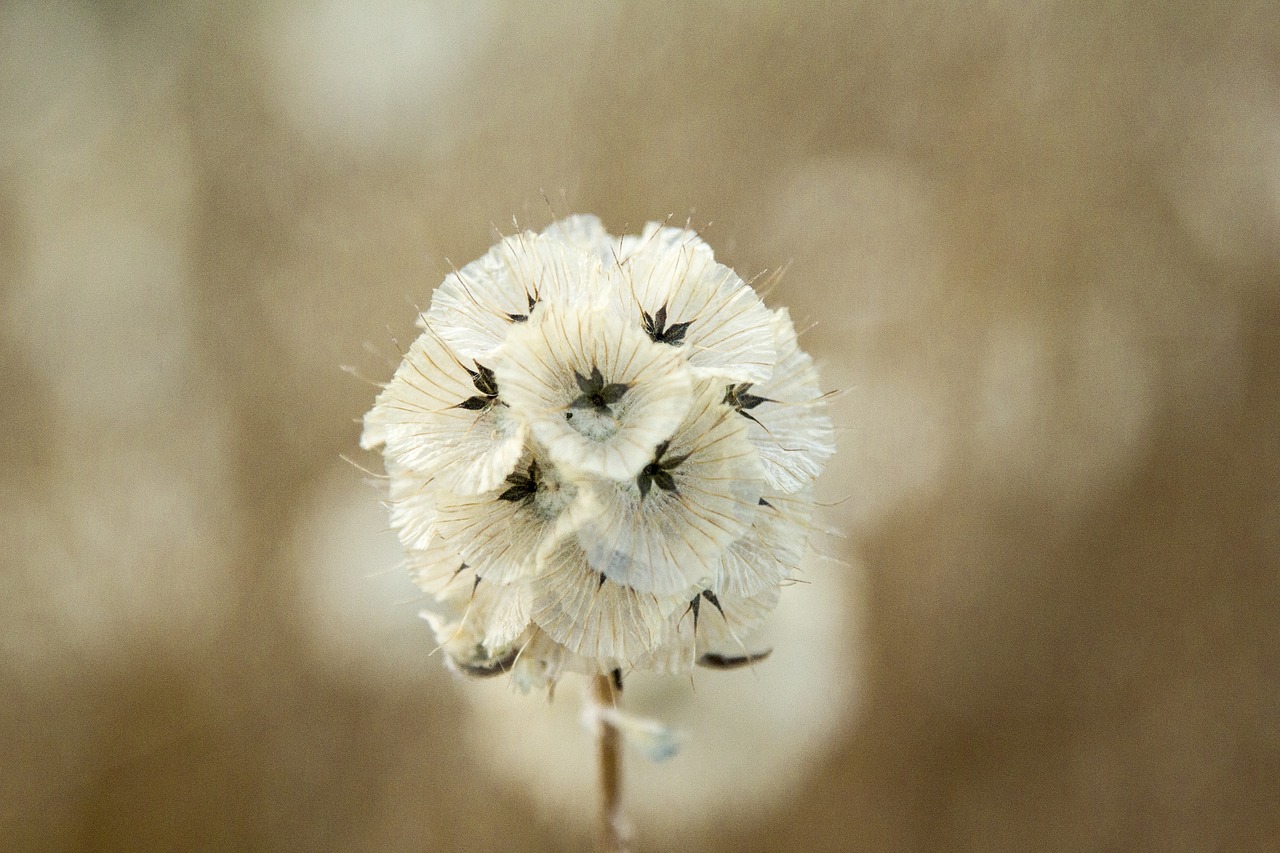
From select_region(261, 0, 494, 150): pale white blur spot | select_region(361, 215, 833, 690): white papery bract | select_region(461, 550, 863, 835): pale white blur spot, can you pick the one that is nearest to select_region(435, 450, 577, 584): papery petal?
select_region(361, 215, 833, 690): white papery bract

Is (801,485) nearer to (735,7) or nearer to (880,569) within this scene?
(880,569)

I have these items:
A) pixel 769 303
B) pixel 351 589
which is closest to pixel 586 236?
pixel 769 303

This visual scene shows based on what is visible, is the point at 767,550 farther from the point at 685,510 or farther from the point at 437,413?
the point at 437,413

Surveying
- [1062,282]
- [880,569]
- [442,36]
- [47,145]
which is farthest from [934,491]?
[47,145]

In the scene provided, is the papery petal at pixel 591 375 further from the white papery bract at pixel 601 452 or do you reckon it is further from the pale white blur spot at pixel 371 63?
A: the pale white blur spot at pixel 371 63

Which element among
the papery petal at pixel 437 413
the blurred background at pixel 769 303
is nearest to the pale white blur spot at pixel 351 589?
the blurred background at pixel 769 303

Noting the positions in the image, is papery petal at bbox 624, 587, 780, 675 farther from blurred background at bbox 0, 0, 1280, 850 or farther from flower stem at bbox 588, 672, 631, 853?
blurred background at bbox 0, 0, 1280, 850
